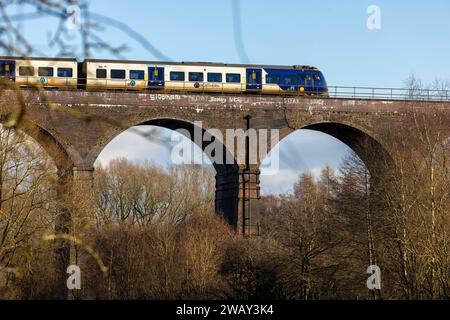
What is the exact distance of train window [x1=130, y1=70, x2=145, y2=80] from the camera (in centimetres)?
3591

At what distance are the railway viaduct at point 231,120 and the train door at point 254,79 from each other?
6.20 ft

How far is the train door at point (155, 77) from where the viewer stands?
3609cm

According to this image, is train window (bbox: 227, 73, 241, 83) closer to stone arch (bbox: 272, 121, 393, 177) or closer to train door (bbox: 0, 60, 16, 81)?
stone arch (bbox: 272, 121, 393, 177)

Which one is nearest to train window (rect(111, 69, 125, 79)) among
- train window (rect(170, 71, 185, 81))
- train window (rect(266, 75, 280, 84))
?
train window (rect(170, 71, 185, 81))

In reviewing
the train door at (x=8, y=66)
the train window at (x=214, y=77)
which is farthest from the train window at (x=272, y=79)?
the train door at (x=8, y=66)

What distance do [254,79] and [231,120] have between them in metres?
3.21

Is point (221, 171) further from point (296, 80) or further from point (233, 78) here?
point (296, 80)

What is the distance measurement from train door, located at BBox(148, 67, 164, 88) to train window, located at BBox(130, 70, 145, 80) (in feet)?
1.13

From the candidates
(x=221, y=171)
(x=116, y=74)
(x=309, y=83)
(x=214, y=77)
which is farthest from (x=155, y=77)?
(x=309, y=83)

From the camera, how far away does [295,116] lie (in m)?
35.4

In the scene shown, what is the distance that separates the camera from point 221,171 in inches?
1435

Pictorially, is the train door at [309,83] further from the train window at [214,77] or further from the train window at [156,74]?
the train window at [156,74]
